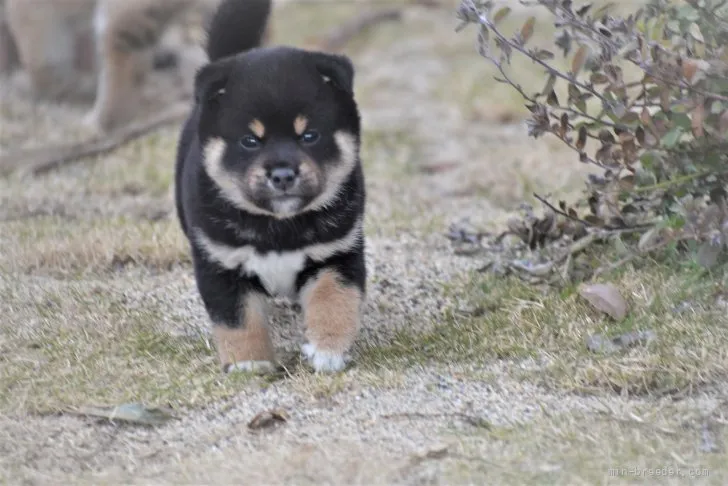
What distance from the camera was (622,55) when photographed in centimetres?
403

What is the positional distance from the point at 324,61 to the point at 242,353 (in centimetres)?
106

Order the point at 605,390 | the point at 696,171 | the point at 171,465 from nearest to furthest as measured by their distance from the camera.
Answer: the point at 171,465 < the point at 605,390 < the point at 696,171

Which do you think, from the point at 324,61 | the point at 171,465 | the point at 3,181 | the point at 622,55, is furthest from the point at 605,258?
the point at 3,181

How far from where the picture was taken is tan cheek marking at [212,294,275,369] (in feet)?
13.1

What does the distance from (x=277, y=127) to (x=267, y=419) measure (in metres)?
0.99

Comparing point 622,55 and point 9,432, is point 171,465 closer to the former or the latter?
point 9,432

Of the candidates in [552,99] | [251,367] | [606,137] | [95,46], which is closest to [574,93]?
[552,99]

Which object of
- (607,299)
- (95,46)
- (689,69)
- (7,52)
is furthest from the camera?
(7,52)

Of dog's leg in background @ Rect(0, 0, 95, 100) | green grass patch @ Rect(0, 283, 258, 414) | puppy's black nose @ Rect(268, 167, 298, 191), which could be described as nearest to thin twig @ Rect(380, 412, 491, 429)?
green grass patch @ Rect(0, 283, 258, 414)

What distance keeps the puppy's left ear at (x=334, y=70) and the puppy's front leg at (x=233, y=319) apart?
758 mm

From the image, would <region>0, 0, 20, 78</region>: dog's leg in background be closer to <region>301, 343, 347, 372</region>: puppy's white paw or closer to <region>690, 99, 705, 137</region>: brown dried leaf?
<region>301, 343, 347, 372</region>: puppy's white paw

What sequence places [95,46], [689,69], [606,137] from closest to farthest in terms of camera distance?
[689,69] → [606,137] → [95,46]

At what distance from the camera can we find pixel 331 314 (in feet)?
13.1

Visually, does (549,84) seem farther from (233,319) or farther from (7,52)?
(7,52)
